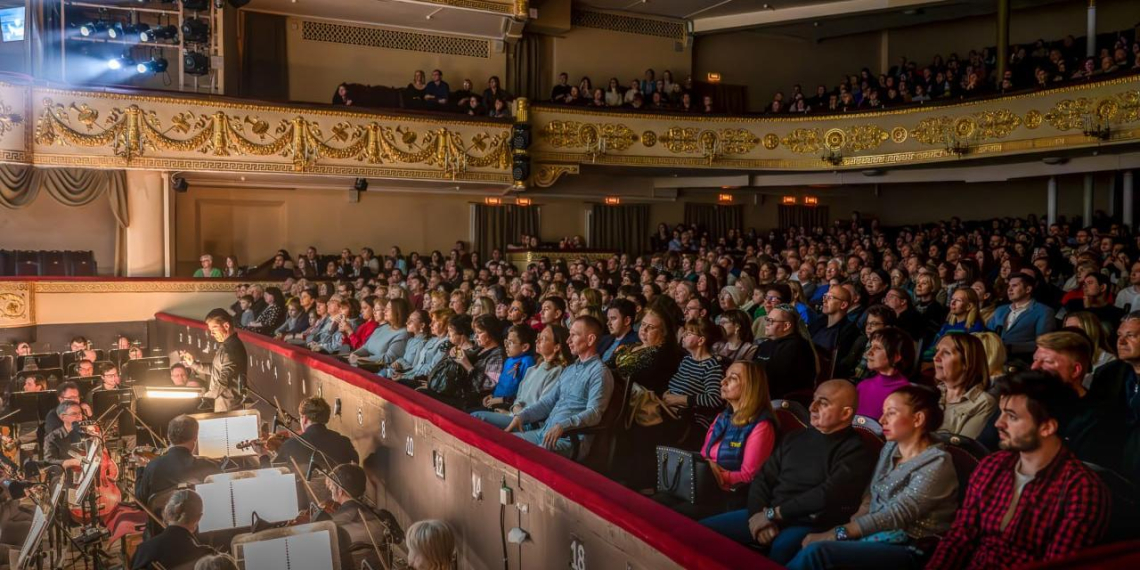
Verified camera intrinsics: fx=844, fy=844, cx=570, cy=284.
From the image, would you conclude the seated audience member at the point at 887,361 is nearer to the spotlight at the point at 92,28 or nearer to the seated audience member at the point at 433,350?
the seated audience member at the point at 433,350

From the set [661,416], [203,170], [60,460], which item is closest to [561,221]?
[203,170]

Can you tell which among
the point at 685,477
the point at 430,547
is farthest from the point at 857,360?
the point at 430,547

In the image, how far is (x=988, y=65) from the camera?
16375mm

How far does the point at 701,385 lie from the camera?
454 centimetres

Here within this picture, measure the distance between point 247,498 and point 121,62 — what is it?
11987 mm

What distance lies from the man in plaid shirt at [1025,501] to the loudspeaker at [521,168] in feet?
42.3

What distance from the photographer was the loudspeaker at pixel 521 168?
1514 cm

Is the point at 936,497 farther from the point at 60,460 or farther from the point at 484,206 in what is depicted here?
the point at 484,206

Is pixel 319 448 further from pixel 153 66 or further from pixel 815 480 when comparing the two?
pixel 153 66

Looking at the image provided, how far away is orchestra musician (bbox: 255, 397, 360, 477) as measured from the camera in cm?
488

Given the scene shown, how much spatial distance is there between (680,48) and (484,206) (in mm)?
5856

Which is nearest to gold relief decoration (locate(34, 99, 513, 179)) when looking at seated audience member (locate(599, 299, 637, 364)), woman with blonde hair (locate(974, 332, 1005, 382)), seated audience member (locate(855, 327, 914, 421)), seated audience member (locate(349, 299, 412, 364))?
seated audience member (locate(349, 299, 412, 364))

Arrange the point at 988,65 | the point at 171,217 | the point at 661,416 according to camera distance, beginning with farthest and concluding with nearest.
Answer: the point at 988,65 → the point at 171,217 → the point at 661,416

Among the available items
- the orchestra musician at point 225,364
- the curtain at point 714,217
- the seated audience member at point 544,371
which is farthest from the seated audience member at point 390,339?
the curtain at point 714,217
